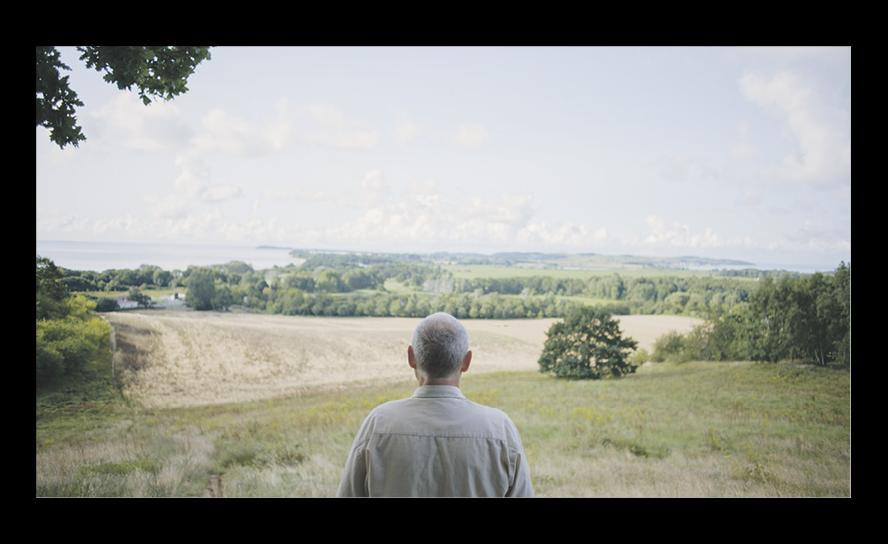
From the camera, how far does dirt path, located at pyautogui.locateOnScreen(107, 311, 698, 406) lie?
16.5ft

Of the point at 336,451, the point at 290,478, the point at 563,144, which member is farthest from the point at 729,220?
the point at 290,478

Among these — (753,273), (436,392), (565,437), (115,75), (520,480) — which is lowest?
(565,437)

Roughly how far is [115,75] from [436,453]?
366cm

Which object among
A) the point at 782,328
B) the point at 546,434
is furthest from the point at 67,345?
the point at 782,328

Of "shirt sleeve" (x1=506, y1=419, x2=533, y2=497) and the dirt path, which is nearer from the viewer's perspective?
"shirt sleeve" (x1=506, y1=419, x2=533, y2=497)

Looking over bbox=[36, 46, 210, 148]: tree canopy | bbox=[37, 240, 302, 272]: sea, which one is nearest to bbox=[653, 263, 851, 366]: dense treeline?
bbox=[37, 240, 302, 272]: sea

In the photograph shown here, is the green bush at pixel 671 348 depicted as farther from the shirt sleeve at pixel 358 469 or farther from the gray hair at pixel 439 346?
the shirt sleeve at pixel 358 469

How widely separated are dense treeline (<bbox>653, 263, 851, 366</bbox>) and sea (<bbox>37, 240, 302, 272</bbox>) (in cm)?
299

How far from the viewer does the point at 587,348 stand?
5234mm

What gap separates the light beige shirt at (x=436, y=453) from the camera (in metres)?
1.59

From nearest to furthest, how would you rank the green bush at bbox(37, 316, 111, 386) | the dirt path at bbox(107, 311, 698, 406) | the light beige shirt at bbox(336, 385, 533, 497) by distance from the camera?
the light beige shirt at bbox(336, 385, 533, 497) < the green bush at bbox(37, 316, 111, 386) < the dirt path at bbox(107, 311, 698, 406)

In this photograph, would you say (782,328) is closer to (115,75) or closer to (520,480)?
(520,480)

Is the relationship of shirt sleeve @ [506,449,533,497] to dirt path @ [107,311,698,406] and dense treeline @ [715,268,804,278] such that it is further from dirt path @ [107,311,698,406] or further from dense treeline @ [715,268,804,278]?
dense treeline @ [715,268,804,278]
